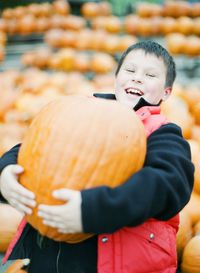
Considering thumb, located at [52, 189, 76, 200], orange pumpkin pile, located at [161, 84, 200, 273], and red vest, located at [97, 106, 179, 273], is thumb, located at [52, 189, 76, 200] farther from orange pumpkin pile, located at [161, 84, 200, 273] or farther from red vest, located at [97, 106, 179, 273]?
orange pumpkin pile, located at [161, 84, 200, 273]

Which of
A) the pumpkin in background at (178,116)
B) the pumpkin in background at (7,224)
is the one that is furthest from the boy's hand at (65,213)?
the pumpkin in background at (178,116)

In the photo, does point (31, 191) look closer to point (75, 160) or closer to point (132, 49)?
point (75, 160)

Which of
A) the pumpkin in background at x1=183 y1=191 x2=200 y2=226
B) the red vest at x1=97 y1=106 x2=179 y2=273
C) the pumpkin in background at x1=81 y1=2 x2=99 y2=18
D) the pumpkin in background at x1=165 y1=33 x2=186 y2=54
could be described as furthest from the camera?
the pumpkin in background at x1=81 y1=2 x2=99 y2=18

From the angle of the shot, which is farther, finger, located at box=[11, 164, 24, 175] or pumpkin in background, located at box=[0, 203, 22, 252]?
pumpkin in background, located at box=[0, 203, 22, 252]

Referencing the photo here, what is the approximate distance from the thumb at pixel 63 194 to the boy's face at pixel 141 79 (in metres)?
0.59

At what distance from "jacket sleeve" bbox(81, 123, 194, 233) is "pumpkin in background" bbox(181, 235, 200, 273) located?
0.65 meters

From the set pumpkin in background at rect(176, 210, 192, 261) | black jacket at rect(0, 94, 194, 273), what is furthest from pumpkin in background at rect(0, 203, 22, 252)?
pumpkin in background at rect(176, 210, 192, 261)

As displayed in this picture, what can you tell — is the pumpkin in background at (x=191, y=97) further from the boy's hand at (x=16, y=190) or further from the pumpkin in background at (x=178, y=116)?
the boy's hand at (x=16, y=190)

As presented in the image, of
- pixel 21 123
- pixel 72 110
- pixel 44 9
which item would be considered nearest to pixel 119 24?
pixel 44 9

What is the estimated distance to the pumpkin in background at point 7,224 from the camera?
166cm

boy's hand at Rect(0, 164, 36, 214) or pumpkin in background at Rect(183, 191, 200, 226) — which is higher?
boy's hand at Rect(0, 164, 36, 214)

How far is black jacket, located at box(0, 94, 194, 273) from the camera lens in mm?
835

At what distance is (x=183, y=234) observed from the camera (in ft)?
5.39

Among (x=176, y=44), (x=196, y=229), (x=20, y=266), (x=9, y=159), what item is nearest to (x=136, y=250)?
(x=9, y=159)
